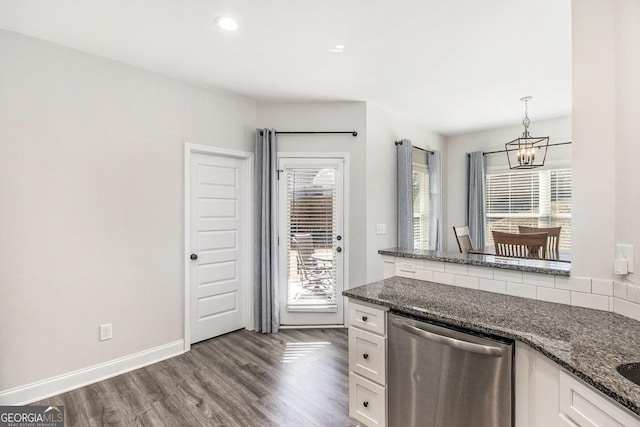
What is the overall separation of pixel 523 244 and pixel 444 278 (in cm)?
134

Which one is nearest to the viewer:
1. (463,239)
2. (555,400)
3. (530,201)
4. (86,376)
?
(555,400)

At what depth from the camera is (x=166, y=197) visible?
303 cm

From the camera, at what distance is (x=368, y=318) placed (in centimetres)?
184

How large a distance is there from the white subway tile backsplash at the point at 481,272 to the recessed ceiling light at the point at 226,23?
2316mm

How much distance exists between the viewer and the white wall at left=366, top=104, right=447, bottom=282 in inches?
151

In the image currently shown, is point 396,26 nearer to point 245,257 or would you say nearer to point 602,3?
point 602,3

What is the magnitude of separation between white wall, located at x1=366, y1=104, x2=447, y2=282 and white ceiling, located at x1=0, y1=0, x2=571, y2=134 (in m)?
0.53

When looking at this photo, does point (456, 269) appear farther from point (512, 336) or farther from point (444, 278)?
point (512, 336)

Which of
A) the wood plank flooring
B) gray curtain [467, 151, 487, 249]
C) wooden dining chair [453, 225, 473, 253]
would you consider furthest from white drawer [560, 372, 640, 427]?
gray curtain [467, 151, 487, 249]

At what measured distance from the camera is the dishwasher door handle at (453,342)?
4.32ft

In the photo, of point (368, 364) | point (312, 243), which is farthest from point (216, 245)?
point (368, 364)

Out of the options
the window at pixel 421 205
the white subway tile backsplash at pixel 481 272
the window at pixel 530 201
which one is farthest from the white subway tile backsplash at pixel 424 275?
the window at pixel 530 201

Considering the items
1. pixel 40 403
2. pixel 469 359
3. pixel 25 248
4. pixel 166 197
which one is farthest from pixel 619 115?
pixel 40 403

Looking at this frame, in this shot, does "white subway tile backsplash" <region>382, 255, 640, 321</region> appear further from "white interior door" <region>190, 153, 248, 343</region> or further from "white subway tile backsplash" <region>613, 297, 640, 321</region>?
"white interior door" <region>190, 153, 248, 343</region>
